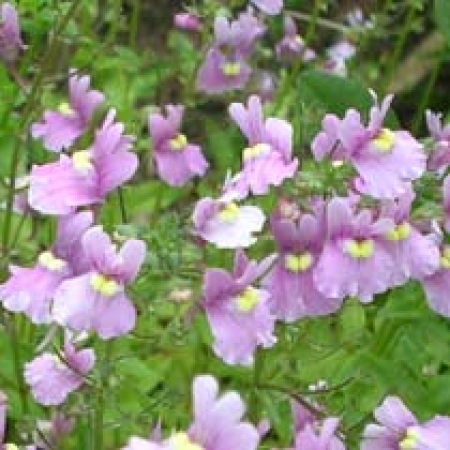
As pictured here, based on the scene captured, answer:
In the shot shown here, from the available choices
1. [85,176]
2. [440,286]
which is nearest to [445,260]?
[440,286]

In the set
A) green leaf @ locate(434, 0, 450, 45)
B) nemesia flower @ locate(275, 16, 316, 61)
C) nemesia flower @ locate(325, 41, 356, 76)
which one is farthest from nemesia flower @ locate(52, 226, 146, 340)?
nemesia flower @ locate(325, 41, 356, 76)

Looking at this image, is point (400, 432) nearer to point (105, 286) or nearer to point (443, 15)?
point (105, 286)

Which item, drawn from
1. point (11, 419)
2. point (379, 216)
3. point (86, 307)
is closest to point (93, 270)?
point (86, 307)

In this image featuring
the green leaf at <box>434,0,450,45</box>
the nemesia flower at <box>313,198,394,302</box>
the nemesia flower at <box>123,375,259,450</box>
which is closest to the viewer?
the nemesia flower at <box>123,375,259,450</box>

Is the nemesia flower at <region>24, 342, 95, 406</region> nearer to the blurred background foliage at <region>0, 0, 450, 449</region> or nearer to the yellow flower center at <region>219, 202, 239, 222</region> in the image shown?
the blurred background foliage at <region>0, 0, 450, 449</region>

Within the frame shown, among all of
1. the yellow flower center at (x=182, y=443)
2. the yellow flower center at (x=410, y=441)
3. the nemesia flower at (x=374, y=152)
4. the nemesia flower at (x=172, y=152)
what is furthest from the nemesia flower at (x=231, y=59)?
the yellow flower center at (x=182, y=443)

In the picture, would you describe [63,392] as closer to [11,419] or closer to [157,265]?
[157,265]
